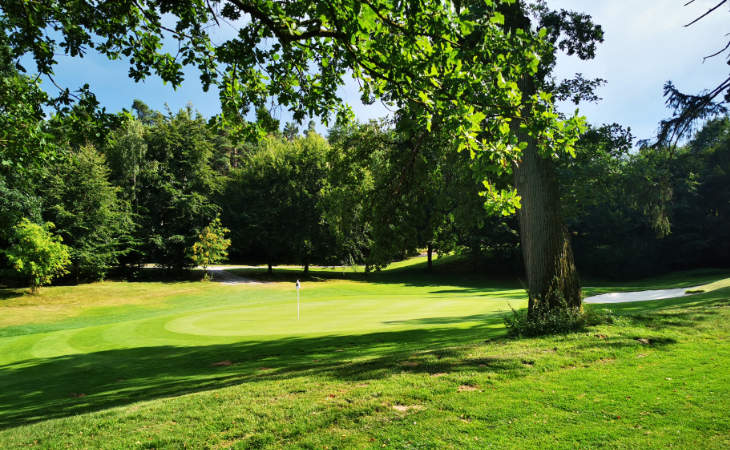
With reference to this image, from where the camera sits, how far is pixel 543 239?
29.5 feet

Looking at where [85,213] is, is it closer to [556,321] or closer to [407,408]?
[556,321]

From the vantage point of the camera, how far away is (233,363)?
8773 millimetres

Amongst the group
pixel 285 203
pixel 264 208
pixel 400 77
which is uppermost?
pixel 285 203

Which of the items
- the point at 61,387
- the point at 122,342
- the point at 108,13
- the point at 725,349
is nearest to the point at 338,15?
the point at 108,13

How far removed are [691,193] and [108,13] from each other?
146 feet

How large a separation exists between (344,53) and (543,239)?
6.03m

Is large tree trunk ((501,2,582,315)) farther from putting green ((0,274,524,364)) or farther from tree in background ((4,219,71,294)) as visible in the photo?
tree in background ((4,219,71,294))

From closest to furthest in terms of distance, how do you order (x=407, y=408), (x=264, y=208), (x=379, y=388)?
1. (x=407, y=408)
2. (x=379, y=388)
3. (x=264, y=208)

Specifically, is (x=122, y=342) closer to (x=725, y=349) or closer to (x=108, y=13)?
(x=108, y=13)

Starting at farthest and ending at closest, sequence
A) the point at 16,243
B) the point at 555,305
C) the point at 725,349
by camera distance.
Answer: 1. the point at 16,243
2. the point at 555,305
3. the point at 725,349

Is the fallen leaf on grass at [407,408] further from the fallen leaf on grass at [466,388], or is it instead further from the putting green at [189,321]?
the putting green at [189,321]

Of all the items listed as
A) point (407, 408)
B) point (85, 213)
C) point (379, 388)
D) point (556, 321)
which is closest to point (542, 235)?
point (556, 321)

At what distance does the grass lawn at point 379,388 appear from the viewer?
404cm

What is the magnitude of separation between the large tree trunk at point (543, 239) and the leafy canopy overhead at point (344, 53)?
2872 millimetres
